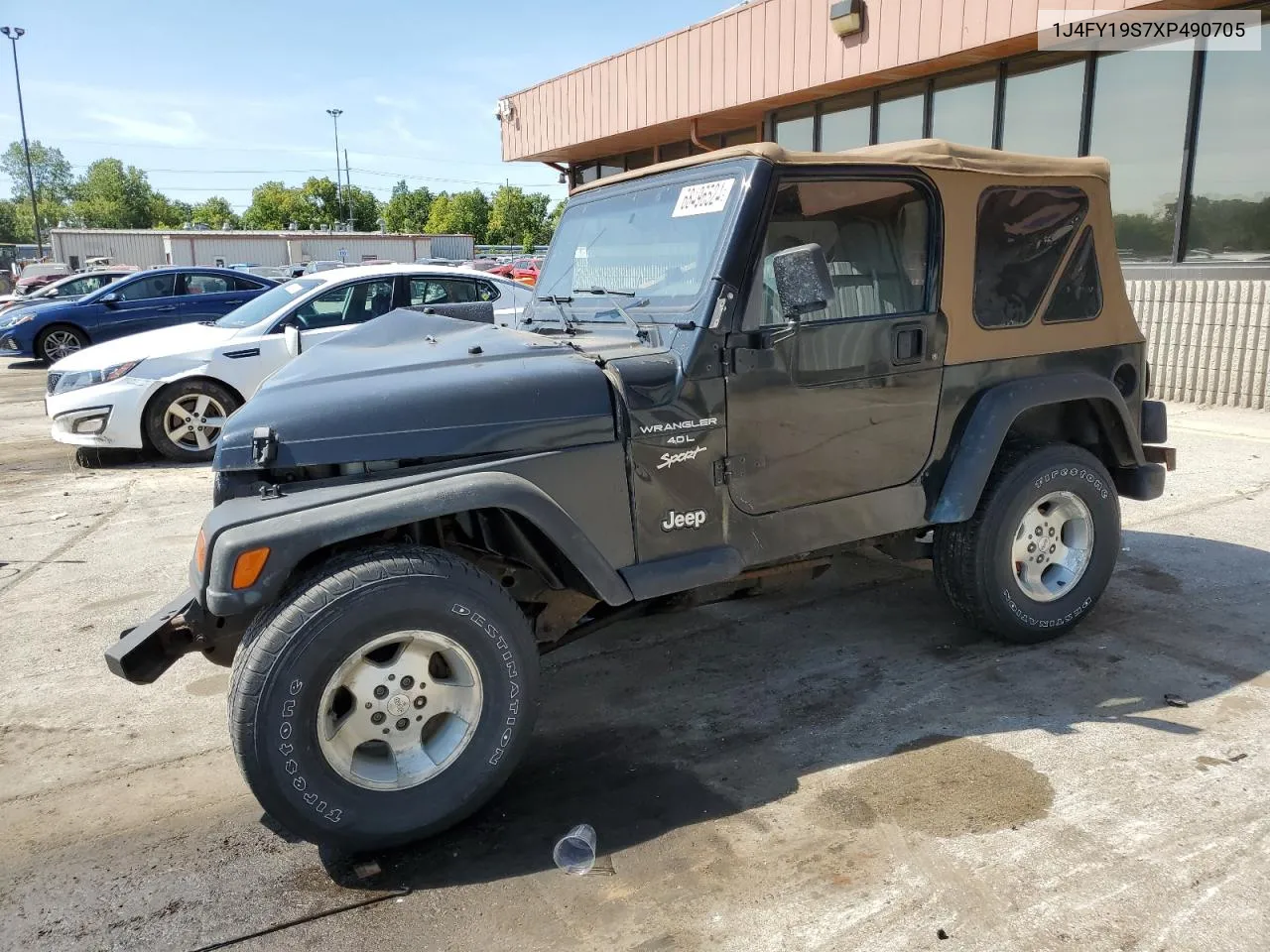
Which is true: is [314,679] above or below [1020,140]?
below

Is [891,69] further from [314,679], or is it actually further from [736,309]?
[314,679]

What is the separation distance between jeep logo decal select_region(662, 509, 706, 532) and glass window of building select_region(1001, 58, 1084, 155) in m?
9.41

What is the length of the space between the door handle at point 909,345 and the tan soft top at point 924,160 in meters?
0.66

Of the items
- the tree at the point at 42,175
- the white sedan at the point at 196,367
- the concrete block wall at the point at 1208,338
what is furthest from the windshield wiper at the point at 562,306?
the tree at the point at 42,175

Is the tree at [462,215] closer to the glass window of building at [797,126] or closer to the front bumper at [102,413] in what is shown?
the glass window of building at [797,126]

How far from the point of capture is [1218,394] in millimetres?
9867

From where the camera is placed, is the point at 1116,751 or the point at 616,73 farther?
the point at 616,73

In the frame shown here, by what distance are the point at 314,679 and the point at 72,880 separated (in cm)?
100

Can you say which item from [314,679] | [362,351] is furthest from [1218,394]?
[314,679]

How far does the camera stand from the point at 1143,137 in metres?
10.3

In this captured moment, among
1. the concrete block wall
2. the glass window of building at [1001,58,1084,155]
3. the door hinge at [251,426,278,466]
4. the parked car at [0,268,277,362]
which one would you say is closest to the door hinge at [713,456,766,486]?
the door hinge at [251,426,278,466]

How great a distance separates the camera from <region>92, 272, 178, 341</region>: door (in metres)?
13.6

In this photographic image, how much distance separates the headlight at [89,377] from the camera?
8.18 metres

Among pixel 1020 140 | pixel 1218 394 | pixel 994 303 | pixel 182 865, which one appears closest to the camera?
pixel 182 865
